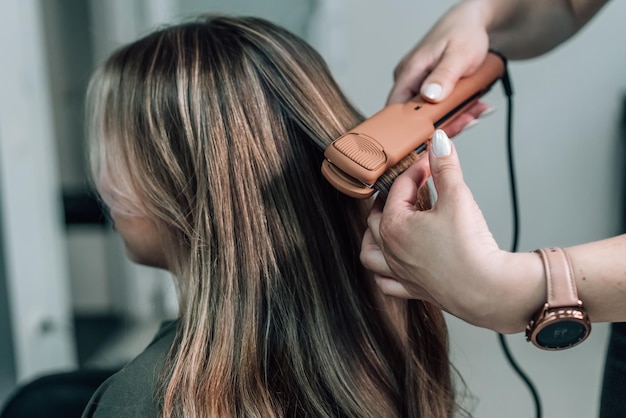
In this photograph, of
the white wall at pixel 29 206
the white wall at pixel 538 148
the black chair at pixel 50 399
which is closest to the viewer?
the black chair at pixel 50 399

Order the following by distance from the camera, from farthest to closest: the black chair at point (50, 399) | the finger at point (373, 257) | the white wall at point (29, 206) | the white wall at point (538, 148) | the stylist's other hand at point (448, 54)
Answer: the white wall at point (29, 206) → the white wall at point (538, 148) → the black chair at point (50, 399) → the stylist's other hand at point (448, 54) → the finger at point (373, 257)

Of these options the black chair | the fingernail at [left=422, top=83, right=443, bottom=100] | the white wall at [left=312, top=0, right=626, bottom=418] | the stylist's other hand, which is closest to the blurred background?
the white wall at [left=312, top=0, right=626, bottom=418]

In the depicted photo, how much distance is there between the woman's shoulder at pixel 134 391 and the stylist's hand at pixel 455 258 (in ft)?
0.89

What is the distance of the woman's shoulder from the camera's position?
1.92 feet

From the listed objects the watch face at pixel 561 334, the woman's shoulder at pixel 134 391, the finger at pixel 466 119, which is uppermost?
the finger at pixel 466 119

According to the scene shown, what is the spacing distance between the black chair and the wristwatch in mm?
676

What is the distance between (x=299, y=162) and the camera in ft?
2.09

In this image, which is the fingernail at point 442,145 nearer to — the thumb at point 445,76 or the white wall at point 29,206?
the thumb at point 445,76

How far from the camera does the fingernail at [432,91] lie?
0.62 meters

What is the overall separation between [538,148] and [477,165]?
0.11m

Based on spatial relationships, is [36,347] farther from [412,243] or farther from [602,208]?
[602,208]


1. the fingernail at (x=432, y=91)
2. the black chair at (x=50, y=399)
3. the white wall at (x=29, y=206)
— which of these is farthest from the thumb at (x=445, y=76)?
the white wall at (x=29, y=206)

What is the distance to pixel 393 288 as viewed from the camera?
54cm

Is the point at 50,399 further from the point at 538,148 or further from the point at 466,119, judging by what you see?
the point at 538,148
